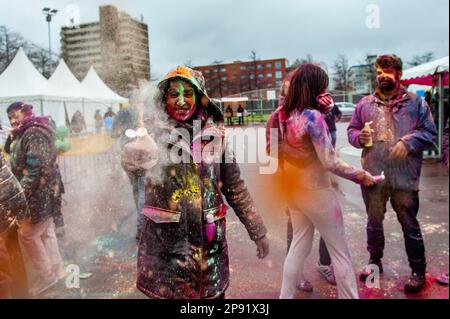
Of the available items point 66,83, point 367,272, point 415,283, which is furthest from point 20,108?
point 66,83

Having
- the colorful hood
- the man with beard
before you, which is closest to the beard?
the man with beard

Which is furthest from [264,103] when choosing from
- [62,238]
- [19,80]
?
[62,238]

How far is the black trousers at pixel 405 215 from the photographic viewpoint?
2451 millimetres

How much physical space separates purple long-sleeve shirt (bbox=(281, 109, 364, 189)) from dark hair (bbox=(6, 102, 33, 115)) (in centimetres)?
159

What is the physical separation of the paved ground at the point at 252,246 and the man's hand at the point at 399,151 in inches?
35.1

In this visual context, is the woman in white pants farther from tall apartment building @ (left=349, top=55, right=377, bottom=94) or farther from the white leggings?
tall apartment building @ (left=349, top=55, right=377, bottom=94)

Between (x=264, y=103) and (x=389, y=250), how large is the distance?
5.85 ft

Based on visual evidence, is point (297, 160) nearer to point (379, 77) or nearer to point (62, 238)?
point (379, 77)

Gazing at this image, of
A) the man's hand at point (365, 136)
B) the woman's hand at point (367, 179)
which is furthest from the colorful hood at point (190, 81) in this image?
the man's hand at point (365, 136)

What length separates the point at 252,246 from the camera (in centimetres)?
321

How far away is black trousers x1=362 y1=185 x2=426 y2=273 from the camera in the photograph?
2.45 meters

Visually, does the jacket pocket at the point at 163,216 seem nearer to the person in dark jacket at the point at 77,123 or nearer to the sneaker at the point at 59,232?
the sneaker at the point at 59,232

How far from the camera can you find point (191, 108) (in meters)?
1.46
